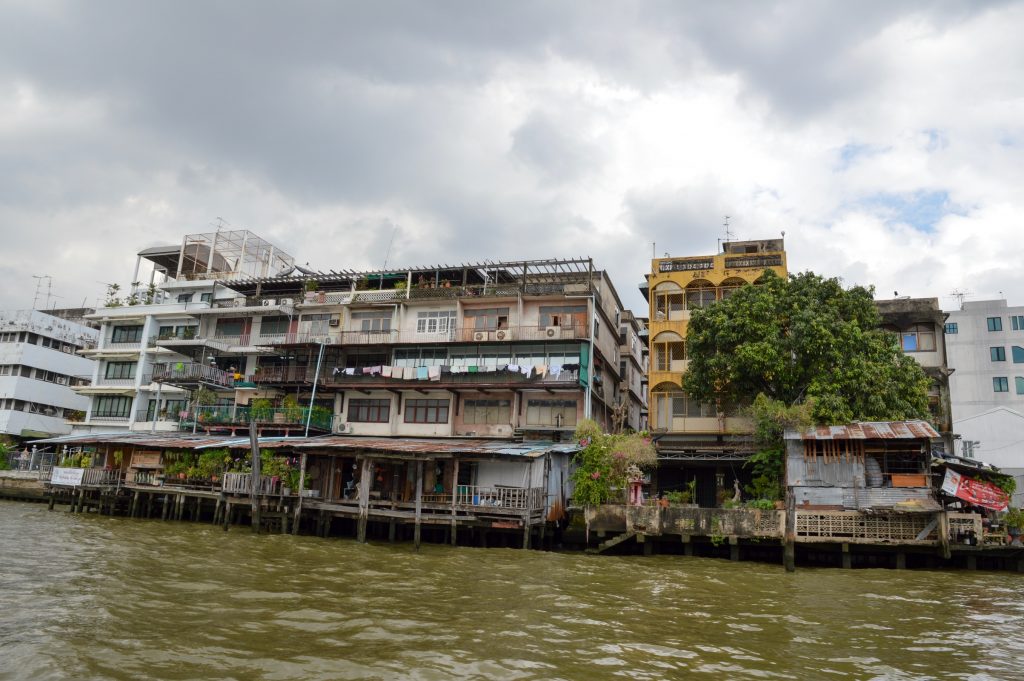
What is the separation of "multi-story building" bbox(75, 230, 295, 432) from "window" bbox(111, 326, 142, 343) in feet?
0.24

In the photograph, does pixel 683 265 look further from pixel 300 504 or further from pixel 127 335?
pixel 127 335

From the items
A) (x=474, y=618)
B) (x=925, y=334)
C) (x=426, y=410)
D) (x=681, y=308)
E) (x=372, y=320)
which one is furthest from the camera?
(x=372, y=320)

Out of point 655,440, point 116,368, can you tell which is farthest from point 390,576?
point 116,368

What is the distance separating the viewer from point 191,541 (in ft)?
83.9

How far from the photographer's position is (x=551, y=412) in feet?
119

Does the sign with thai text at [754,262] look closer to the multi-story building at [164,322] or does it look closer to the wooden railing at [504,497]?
the wooden railing at [504,497]

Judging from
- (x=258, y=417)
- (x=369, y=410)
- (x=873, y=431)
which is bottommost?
(x=873, y=431)

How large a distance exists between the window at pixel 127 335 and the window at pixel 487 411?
26956 millimetres

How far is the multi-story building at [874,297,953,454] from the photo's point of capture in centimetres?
3597

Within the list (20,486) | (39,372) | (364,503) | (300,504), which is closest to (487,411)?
(364,503)

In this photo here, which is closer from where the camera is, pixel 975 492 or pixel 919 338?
pixel 975 492

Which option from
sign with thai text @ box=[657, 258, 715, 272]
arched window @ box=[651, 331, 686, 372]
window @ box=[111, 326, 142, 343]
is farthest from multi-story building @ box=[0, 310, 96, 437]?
sign with thai text @ box=[657, 258, 715, 272]

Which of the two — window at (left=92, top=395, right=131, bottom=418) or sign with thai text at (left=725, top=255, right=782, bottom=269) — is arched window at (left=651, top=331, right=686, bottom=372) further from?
window at (left=92, top=395, right=131, bottom=418)

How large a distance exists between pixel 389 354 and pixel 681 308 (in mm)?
16936
